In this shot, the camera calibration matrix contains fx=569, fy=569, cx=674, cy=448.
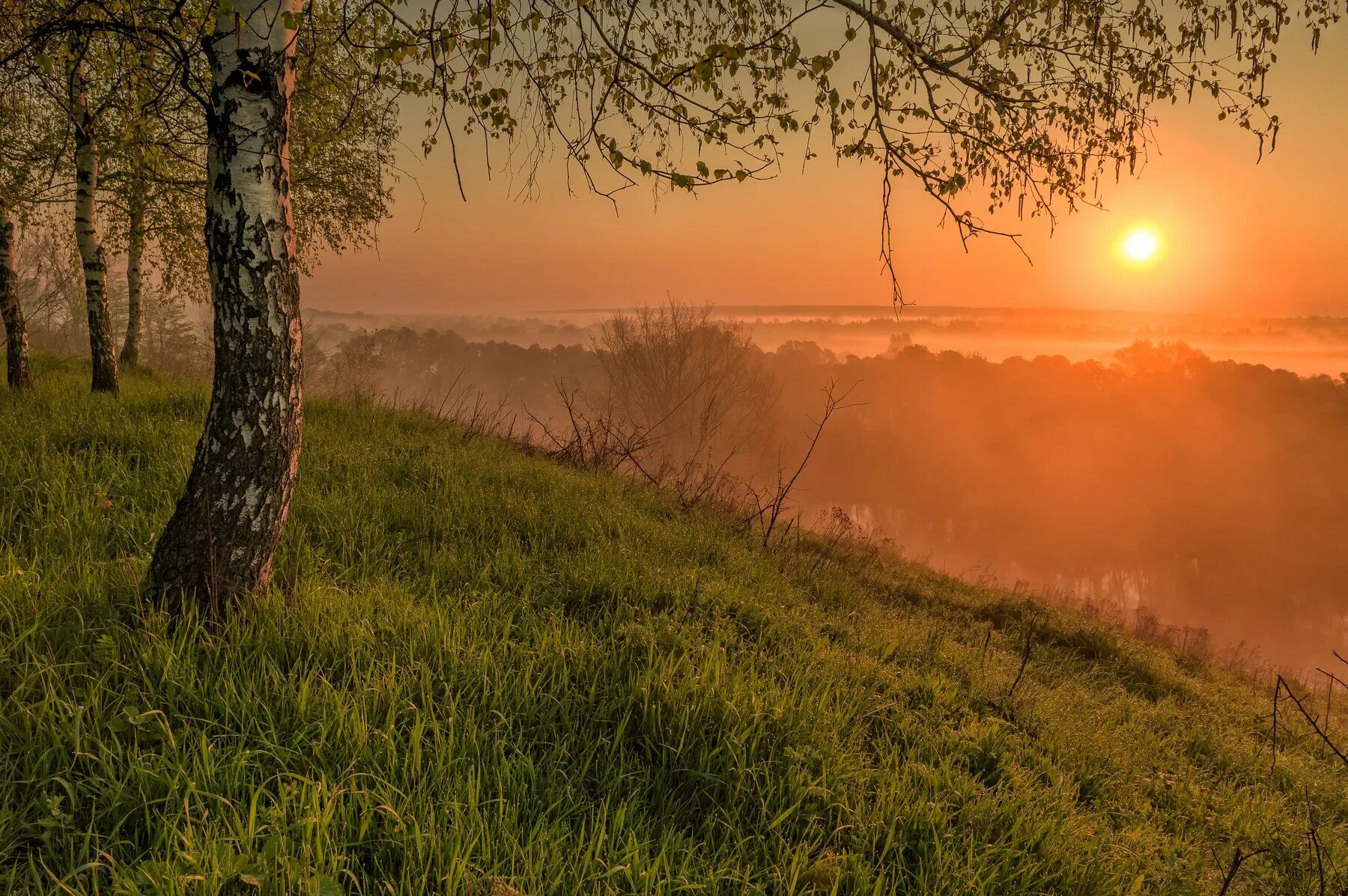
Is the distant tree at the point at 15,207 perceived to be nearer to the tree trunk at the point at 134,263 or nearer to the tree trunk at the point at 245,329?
the tree trunk at the point at 134,263

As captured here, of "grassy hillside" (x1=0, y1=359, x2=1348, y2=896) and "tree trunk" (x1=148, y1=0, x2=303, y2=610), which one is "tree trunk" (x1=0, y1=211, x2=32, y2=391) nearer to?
"grassy hillside" (x1=0, y1=359, x2=1348, y2=896)

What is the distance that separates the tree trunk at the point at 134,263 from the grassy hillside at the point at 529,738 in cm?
629

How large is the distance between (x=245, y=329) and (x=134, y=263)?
13.3 m

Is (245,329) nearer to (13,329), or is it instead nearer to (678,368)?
(13,329)

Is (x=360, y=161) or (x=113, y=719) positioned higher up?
(x=360, y=161)

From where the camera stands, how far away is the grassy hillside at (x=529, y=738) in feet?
5.72

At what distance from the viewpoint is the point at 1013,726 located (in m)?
3.42

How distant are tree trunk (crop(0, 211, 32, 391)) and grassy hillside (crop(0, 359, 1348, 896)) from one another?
2747 millimetres

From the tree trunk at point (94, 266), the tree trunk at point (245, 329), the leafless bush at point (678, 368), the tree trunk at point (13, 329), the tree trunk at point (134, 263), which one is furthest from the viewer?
the leafless bush at point (678, 368)

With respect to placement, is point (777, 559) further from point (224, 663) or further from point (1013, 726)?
point (224, 663)

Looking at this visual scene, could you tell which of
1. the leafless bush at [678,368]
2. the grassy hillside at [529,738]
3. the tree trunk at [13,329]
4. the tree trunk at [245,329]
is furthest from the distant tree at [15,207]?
the leafless bush at [678,368]

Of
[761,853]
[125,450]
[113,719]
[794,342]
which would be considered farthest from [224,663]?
[794,342]

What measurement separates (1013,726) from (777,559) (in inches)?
105

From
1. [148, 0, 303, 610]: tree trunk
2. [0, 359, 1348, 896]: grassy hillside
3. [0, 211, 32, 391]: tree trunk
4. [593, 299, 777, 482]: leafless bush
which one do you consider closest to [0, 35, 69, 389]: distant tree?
[0, 211, 32, 391]: tree trunk
